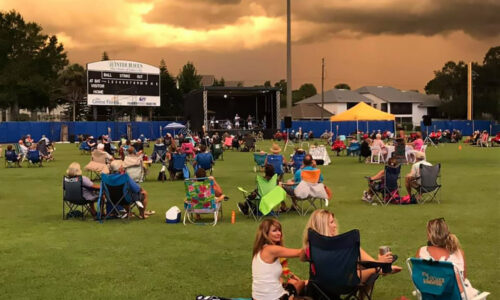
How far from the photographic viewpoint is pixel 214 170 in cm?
2023

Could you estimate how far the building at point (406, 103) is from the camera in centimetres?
9512

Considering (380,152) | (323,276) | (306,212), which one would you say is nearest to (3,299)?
(323,276)

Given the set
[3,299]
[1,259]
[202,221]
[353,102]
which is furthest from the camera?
[353,102]

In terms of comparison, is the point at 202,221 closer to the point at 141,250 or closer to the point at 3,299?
the point at 141,250

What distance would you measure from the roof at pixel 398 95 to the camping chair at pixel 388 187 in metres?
86.6

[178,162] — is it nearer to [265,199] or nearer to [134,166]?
[134,166]

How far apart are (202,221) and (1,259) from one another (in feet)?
11.4

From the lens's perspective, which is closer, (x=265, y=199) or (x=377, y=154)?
(x=265, y=199)

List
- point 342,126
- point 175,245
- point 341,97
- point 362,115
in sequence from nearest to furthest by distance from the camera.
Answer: point 175,245
point 362,115
point 342,126
point 341,97

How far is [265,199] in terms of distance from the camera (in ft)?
32.0

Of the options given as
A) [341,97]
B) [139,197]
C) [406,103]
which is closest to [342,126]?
[341,97]

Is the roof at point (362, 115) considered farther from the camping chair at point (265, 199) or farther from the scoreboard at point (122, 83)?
the scoreboard at point (122, 83)

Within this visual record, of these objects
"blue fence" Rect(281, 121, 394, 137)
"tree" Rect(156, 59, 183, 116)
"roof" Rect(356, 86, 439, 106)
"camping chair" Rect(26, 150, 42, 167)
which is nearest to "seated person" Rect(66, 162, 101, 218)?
"camping chair" Rect(26, 150, 42, 167)

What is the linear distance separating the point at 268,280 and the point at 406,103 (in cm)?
9547
